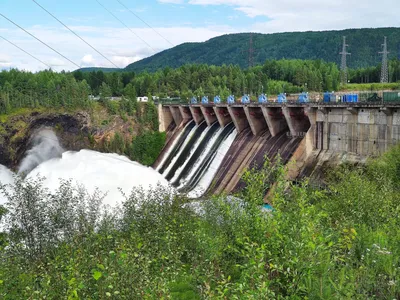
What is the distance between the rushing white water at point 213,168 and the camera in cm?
4761

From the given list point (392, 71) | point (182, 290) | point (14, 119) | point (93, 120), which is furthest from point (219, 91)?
point (182, 290)

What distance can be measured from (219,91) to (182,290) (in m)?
81.7

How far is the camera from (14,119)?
68812mm

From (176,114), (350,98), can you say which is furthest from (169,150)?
(350,98)

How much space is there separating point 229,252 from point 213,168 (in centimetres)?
3542

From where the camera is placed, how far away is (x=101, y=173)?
2098 inches

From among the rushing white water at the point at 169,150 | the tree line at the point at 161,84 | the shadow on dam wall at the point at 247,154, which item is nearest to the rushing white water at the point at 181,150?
the rushing white water at the point at 169,150

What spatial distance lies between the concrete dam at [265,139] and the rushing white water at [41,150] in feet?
54.1

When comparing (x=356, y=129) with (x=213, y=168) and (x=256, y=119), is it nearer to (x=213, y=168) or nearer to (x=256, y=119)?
(x=256, y=119)

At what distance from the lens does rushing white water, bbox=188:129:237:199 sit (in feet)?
156

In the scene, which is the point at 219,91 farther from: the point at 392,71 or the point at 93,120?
the point at 392,71

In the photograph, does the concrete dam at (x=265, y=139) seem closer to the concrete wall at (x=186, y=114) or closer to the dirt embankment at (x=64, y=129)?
the concrete wall at (x=186, y=114)

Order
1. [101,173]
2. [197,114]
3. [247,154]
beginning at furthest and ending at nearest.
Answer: [197,114] → [101,173] → [247,154]

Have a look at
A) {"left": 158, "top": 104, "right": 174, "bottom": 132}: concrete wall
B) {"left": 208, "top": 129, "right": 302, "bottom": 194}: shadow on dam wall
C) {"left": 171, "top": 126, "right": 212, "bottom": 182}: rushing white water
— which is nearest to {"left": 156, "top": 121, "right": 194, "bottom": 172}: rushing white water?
{"left": 171, "top": 126, "right": 212, "bottom": 182}: rushing white water
